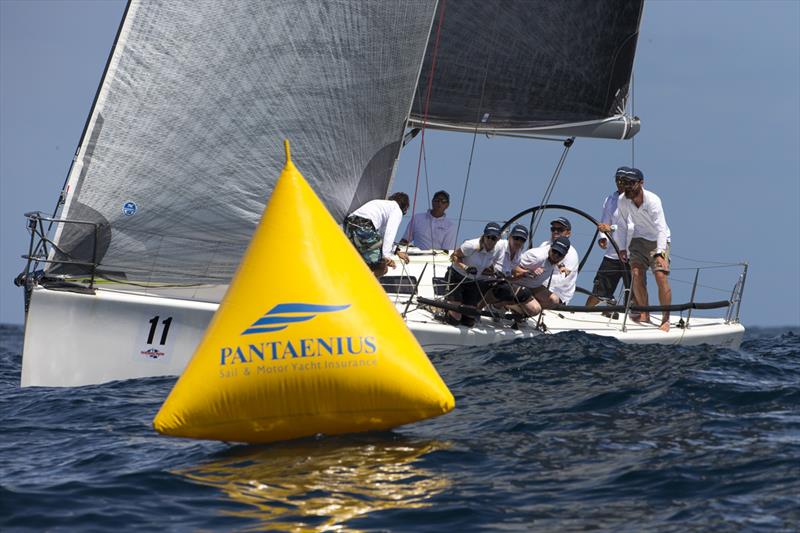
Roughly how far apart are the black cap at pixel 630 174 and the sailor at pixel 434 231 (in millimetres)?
2541

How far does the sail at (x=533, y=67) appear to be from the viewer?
553 inches

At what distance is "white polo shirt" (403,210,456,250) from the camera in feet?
45.5

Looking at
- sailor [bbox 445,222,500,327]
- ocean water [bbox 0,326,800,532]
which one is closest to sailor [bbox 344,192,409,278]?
sailor [bbox 445,222,500,327]

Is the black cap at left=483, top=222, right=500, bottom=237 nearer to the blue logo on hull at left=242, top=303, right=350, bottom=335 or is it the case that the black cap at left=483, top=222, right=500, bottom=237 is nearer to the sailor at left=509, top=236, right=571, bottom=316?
the sailor at left=509, top=236, right=571, bottom=316

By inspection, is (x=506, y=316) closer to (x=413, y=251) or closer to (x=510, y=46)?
(x=413, y=251)

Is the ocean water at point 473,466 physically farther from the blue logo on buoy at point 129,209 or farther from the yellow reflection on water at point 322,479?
the blue logo on buoy at point 129,209

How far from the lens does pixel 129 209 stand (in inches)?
427

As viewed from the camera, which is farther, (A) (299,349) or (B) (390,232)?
(B) (390,232)

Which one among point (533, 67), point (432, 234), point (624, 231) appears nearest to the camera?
point (624, 231)

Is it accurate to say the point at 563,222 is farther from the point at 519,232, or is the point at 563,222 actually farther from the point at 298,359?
the point at 298,359

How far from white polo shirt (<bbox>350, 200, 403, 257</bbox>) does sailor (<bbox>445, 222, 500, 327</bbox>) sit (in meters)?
0.69

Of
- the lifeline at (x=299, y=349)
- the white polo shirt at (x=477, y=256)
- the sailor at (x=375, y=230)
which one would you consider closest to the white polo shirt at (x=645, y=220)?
the white polo shirt at (x=477, y=256)

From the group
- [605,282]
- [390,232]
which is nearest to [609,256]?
[605,282]

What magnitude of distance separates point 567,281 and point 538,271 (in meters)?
0.74
